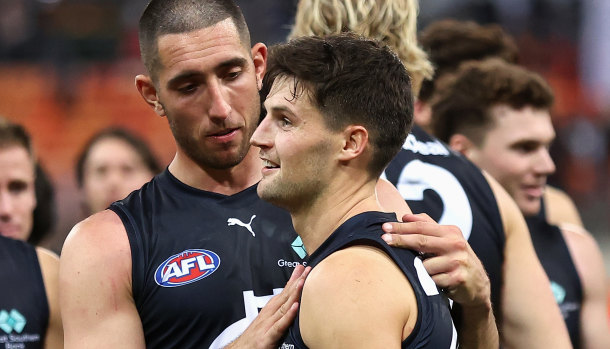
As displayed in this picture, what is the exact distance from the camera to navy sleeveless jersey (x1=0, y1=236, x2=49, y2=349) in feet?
13.7

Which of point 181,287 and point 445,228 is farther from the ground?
point 445,228

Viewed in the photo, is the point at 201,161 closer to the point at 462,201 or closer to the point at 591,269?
the point at 462,201

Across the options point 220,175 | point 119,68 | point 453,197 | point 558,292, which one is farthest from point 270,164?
point 119,68

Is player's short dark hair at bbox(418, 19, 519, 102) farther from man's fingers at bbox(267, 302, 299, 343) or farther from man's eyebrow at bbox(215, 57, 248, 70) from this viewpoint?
man's fingers at bbox(267, 302, 299, 343)

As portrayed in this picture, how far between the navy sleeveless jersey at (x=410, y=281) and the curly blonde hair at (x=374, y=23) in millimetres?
1504

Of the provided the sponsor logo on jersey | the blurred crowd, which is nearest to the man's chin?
the sponsor logo on jersey

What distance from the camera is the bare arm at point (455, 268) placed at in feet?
9.33

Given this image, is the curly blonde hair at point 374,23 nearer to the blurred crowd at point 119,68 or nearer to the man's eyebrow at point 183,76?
the man's eyebrow at point 183,76

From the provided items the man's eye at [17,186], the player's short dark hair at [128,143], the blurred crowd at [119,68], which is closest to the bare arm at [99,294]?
the man's eye at [17,186]

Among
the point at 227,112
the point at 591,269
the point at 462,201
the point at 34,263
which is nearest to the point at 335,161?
the point at 227,112

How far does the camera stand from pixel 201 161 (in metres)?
3.47

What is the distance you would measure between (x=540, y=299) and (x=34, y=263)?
2302 millimetres

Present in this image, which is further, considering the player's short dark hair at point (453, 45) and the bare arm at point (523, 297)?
the player's short dark hair at point (453, 45)

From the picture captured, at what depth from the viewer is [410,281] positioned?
8.57 feet
